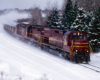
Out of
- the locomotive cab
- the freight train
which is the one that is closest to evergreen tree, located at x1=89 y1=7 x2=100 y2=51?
the freight train

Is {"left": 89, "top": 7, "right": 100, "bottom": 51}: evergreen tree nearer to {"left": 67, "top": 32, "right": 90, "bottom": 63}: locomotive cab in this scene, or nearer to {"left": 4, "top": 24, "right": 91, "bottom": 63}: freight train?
{"left": 4, "top": 24, "right": 91, "bottom": 63}: freight train

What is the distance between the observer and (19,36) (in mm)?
Result: 31531

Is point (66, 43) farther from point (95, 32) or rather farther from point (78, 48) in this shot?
point (95, 32)

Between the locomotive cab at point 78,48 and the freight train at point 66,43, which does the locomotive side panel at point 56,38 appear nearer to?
the freight train at point 66,43

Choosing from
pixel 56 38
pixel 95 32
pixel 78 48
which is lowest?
pixel 78 48

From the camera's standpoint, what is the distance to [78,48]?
16375mm

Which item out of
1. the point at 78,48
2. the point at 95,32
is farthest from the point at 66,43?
the point at 95,32

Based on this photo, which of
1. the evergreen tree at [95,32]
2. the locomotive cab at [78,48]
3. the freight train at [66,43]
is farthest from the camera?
the evergreen tree at [95,32]

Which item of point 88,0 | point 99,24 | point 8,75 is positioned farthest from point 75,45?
point 88,0

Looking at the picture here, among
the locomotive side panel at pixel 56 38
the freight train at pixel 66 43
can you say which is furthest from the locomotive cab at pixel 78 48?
the locomotive side panel at pixel 56 38

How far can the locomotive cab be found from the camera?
16.2 metres

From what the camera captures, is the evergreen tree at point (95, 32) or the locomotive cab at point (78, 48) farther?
the evergreen tree at point (95, 32)

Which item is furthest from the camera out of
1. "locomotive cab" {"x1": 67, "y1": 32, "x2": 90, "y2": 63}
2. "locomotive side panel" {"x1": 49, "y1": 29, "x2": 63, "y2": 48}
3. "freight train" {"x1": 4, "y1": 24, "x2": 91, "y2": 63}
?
"locomotive side panel" {"x1": 49, "y1": 29, "x2": 63, "y2": 48}

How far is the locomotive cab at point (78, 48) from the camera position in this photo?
1619 cm
